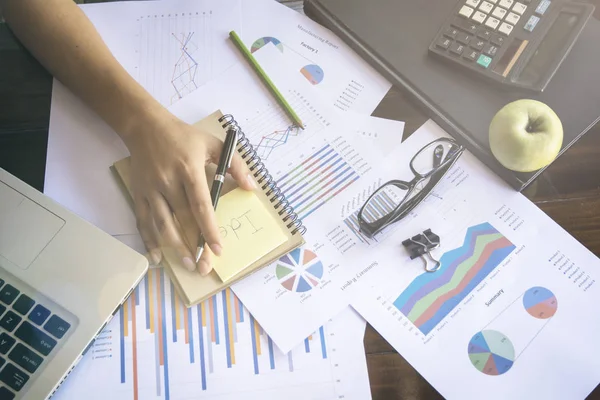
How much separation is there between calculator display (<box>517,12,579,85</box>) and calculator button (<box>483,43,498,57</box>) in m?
0.04

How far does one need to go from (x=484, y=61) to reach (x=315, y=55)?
0.23 metres

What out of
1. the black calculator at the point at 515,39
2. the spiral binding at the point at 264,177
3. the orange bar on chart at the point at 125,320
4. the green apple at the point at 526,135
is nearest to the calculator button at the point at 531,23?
the black calculator at the point at 515,39

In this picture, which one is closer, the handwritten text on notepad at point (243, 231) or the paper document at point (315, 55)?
the handwritten text on notepad at point (243, 231)

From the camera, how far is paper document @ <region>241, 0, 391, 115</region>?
672mm

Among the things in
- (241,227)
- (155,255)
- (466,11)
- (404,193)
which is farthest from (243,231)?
(466,11)

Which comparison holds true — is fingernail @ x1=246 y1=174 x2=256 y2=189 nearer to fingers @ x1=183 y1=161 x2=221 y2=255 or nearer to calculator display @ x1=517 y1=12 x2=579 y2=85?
fingers @ x1=183 y1=161 x2=221 y2=255

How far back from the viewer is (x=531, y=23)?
24.8 inches

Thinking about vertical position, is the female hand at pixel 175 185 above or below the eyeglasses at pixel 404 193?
→ below

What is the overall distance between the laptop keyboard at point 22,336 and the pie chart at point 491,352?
0.46 metres

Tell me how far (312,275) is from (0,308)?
1.16ft

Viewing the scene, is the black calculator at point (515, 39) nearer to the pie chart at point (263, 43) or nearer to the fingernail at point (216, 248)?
the pie chart at point (263, 43)

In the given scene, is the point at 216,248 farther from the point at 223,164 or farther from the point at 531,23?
the point at 531,23

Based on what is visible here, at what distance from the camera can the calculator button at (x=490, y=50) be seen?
2.06 ft

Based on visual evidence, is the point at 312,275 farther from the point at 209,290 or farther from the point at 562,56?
the point at 562,56
